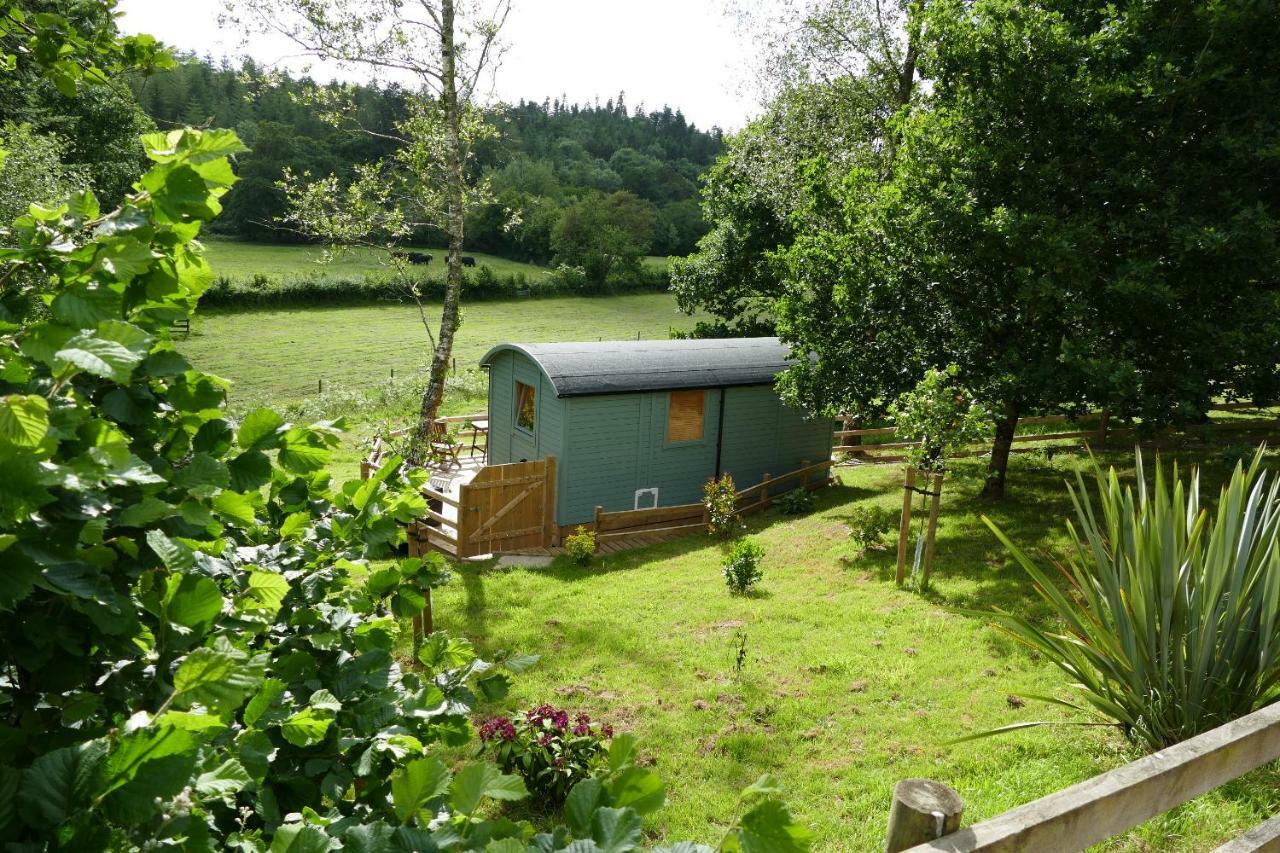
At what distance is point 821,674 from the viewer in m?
8.73

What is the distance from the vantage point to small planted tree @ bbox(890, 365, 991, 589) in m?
11.1

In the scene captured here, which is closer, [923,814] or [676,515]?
[923,814]

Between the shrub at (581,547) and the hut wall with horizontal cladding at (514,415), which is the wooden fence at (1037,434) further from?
the shrub at (581,547)

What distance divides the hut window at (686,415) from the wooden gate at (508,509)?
2.78 metres

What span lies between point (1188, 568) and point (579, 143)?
10060cm

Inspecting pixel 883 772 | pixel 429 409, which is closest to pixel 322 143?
pixel 429 409

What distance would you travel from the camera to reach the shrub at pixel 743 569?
1173cm

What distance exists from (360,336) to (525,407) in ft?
94.4

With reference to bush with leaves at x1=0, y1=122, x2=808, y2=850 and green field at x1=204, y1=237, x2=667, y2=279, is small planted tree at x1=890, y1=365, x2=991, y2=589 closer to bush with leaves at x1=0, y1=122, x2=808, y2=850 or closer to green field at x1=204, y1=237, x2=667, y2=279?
bush with leaves at x1=0, y1=122, x2=808, y2=850

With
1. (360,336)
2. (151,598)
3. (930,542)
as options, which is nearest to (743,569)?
(930,542)

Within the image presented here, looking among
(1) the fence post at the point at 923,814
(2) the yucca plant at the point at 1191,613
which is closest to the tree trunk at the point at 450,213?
(2) the yucca plant at the point at 1191,613

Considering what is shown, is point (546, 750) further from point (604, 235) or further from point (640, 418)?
point (604, 235)

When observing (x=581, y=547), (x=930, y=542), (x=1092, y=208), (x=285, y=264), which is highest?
(x=285, y=264)

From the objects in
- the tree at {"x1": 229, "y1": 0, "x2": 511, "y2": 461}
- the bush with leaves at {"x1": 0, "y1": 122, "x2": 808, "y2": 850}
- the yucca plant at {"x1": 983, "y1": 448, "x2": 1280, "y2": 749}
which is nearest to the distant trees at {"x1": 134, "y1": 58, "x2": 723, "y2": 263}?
the tree at {"x1": 229, "y1": 0, "x2": 511, "y2": 461}
